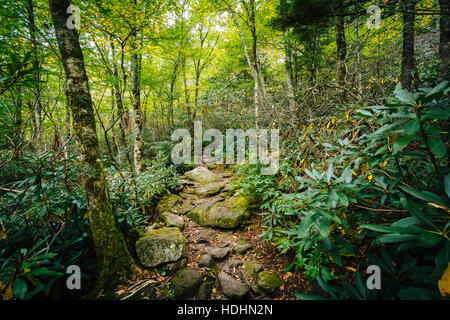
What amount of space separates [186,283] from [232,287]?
0.70 m

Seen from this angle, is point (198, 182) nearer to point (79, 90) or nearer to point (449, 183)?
point (79, 90)

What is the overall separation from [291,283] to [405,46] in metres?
4.39

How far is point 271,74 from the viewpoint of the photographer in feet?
35.0

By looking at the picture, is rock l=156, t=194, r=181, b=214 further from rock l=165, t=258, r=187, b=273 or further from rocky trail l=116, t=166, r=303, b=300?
rock l=165, t=258, r=187, b=273

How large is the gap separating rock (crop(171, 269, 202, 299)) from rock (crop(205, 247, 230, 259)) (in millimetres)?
462

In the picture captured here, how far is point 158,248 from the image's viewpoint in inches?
109

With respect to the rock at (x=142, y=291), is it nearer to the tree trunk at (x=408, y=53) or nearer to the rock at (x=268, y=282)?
the rock at (x=268, y=282)

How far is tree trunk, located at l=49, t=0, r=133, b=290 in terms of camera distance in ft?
6.95

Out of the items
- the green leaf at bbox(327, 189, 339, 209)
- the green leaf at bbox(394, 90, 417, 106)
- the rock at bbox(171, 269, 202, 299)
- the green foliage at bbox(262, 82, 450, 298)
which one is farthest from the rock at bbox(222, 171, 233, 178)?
the green leaf at bbox(394, 90, 417, 106)

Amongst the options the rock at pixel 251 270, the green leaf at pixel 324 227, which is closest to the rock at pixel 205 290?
the rock at pixel 251 270

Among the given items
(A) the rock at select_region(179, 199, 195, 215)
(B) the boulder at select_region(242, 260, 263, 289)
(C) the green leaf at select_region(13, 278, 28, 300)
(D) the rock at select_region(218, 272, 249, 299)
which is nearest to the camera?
(C) the green leaf at select_region(13, 278, 28, 300)

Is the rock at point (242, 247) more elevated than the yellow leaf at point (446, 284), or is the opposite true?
the yellow leaf at point (446, 284)

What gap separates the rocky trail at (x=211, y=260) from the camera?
7.73ft

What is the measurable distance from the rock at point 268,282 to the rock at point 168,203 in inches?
106
